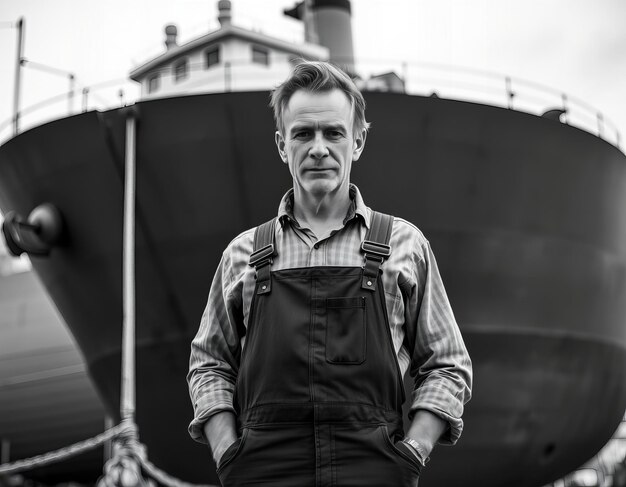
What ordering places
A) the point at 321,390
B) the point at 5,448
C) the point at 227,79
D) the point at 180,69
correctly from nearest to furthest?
the point at 321,390, the point at 227,79, the point at 180,69, the point at 5,448

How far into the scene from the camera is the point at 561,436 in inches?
Answer: 445

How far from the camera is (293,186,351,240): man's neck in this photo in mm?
2326

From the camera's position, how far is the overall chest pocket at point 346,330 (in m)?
2.07

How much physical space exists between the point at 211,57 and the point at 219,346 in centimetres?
1288

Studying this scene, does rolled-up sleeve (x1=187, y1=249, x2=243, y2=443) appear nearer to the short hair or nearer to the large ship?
the short hair

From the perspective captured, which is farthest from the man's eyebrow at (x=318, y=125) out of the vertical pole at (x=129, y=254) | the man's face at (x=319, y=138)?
the vertical pole at (x=129, y=254)

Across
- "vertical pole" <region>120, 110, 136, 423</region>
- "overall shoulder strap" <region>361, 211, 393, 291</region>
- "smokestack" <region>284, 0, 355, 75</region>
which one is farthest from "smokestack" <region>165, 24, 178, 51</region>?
"overall shoulder strap" <region>361, 211, 393, 291</region>

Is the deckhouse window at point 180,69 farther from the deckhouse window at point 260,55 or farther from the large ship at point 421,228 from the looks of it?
the large ship at point 421,228

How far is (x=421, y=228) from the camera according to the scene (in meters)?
10.1

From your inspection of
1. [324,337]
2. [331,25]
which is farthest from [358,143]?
[331,25]

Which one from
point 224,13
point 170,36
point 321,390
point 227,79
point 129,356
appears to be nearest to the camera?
point 321,390

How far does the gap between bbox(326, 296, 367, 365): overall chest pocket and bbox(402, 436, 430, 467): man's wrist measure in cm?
22

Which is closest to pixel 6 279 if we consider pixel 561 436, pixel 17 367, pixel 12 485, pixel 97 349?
pixel 17 367

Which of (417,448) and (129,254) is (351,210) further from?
(129,254)
